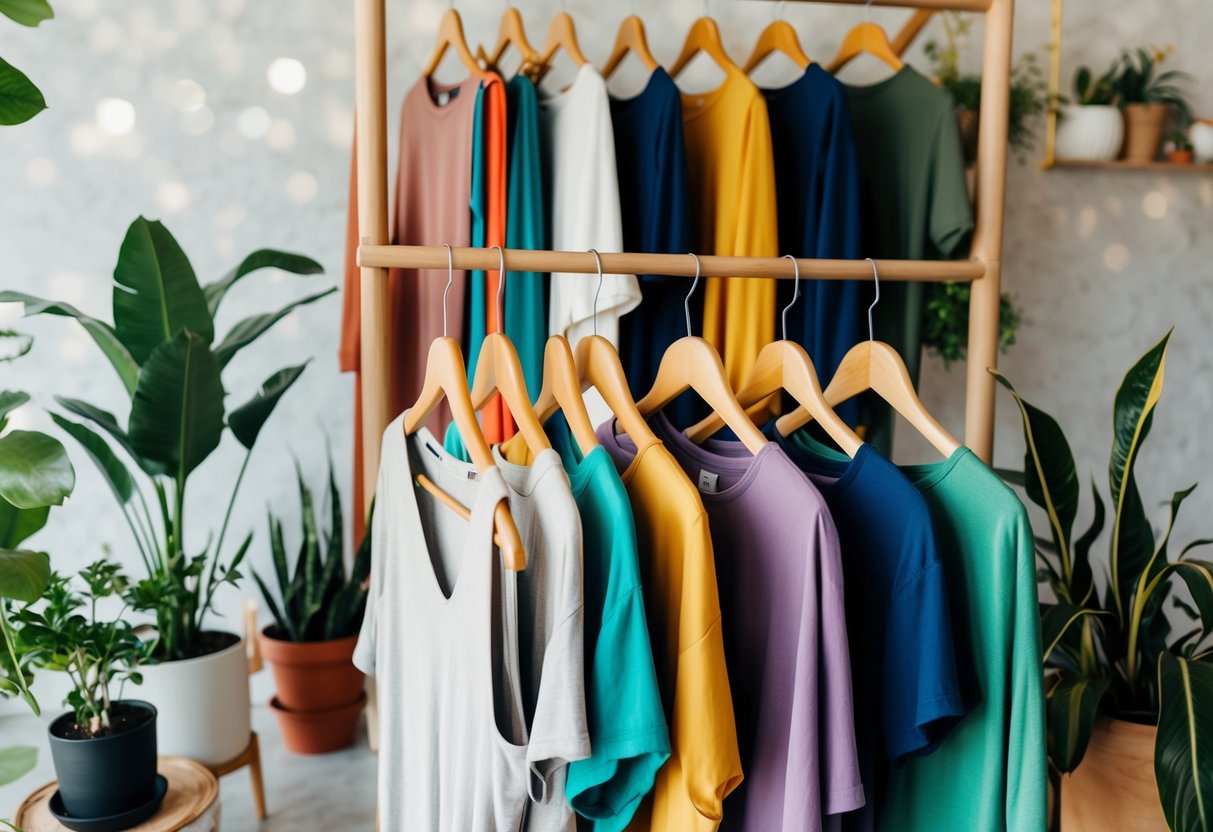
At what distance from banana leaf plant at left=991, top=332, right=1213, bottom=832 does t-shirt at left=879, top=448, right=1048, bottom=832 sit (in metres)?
0.40

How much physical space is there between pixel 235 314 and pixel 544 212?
90 centimetres

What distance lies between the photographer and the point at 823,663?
1045 mm

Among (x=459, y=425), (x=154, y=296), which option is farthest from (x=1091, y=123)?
(x=154, y=296)

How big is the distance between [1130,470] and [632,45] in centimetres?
126

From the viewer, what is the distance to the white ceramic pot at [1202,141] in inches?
97.4

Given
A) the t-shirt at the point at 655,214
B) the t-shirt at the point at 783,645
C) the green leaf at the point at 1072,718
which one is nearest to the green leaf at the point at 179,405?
the t-shirt at the point at 655,214

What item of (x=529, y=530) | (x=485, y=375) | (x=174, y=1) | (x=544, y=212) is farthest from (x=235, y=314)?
(x=529, y=530)

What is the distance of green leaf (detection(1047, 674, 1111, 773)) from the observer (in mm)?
1478

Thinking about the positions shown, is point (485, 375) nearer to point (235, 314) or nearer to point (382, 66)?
point (382, 66)

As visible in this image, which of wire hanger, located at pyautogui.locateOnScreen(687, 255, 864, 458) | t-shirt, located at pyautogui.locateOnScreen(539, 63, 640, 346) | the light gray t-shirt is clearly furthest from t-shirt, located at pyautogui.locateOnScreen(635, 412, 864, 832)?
t-shirt, located at pyautogui.locateOnScreen(539, 63, 640, 346)

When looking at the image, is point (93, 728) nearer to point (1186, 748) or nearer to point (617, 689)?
point (617, 689)

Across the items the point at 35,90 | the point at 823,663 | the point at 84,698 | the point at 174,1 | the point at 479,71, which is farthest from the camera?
the point at 174,1

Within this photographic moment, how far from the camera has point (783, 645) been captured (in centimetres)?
Result: 108

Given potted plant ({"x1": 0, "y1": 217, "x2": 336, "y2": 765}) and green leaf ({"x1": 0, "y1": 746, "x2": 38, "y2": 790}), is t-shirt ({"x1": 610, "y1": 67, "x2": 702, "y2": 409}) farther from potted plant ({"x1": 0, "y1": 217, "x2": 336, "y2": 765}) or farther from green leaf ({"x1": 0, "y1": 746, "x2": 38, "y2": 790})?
green leaf ({"x1": 0, "y1": 746, "x2": 38, "y2": 790})
